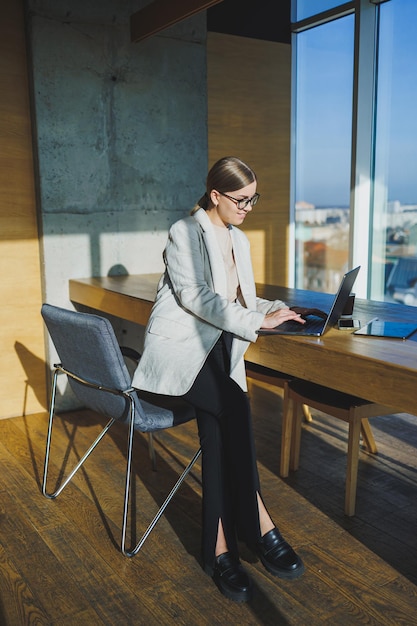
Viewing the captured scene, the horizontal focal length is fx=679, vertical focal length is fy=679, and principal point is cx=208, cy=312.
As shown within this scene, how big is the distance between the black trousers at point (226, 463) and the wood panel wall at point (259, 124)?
9.22 feet

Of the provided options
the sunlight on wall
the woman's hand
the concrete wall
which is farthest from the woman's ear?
the sunlight on wall

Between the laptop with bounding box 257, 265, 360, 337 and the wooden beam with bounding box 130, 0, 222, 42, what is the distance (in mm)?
1709

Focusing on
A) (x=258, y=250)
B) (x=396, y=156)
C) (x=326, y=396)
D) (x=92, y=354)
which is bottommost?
(x=326, y=396)

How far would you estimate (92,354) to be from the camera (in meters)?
2.63

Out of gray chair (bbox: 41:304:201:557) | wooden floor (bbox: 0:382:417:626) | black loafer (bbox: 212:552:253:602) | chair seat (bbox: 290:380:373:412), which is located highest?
gray chair (bbox: 41:304:201:557)

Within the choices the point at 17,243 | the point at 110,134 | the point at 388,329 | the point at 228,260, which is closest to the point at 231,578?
the point at 388,329

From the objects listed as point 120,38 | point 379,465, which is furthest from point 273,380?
point 120,38

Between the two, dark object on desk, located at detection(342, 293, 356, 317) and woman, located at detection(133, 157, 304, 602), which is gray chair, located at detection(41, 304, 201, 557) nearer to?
woman, located at detection(133, 157, 304, 602)

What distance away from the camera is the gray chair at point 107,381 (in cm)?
257

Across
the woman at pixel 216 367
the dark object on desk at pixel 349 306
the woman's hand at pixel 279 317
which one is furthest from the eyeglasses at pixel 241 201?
the dark object on desk at pixel 349 306

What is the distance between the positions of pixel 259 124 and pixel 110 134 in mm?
1347

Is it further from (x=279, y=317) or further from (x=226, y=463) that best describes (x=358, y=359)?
(x=226, y=463)

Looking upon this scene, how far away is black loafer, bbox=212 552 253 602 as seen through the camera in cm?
232

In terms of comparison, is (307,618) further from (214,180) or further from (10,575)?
(214,180)
